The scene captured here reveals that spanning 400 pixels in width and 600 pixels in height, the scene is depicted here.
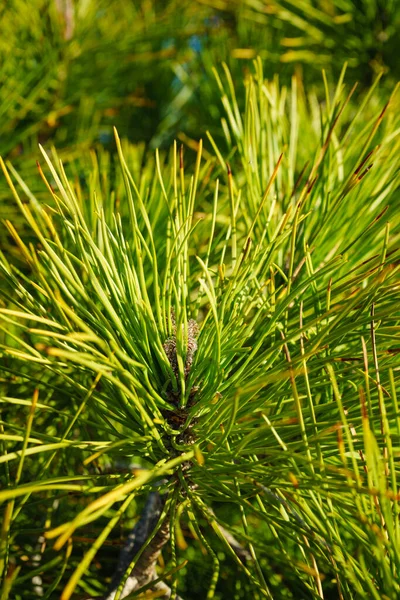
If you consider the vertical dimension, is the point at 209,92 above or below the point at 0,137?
above

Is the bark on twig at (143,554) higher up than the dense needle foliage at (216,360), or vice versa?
the dense needle foliage at (216,360)

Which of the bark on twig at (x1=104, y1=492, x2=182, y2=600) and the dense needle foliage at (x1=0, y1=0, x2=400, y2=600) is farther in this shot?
the bark on twig at (x1=104, y1=492, x2=182, y2=600)

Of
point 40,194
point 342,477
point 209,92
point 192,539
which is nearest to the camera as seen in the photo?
point 342,477

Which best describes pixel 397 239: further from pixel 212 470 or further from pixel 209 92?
pixel 209 92

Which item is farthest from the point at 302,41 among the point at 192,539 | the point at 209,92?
the point at 192,539

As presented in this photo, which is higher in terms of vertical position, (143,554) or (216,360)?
(216,360)

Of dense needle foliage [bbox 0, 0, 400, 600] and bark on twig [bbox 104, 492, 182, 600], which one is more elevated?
dense needle foliage [bbox 0, 0, 400, 600]

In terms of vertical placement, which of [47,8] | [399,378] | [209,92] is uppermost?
[47,8]

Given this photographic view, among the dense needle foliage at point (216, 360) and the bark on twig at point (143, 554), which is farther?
the bark on twig at point (143, 554)
